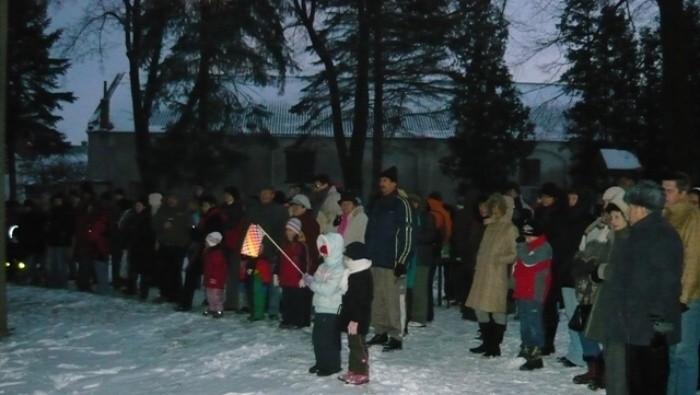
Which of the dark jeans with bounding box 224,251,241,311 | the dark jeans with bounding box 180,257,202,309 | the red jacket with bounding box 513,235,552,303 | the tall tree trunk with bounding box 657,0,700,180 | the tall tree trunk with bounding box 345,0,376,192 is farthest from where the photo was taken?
the tall tree trunk with bounding box 345,0,376,192

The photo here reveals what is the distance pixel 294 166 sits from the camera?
47062mm

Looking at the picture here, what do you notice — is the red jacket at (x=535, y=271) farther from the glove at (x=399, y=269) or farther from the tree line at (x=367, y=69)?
the tree line at (x=367, y=69)

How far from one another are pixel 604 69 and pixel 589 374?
15.6 m

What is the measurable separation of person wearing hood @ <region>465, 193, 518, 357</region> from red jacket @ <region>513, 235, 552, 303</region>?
36cm

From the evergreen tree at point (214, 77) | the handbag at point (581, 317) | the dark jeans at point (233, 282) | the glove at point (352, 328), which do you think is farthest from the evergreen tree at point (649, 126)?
the glove at point (352, 328)

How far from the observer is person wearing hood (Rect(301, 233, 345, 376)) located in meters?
9.55

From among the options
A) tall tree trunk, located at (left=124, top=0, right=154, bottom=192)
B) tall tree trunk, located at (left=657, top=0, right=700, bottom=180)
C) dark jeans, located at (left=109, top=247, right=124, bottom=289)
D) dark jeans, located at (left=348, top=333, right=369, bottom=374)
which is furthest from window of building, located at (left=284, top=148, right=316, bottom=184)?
dark jeans, located at (left=348, top=333, right=369, bottom=374)

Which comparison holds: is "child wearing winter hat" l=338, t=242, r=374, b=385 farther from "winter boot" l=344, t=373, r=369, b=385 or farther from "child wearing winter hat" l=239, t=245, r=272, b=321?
"child wearing winter hat" l=239, t=245, r=272, b=321

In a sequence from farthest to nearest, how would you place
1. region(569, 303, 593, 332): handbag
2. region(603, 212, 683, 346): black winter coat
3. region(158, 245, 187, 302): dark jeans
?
region(158, 245, 187, 302): dark jeans, region(569, 303, 593, 332): handbag, region(603, 212, 683, 346): black winter coat

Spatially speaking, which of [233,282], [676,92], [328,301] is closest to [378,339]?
[328,301]

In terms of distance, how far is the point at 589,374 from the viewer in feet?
31.7

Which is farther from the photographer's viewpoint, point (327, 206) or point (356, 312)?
point (327, 206)

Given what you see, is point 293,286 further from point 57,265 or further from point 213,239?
point 57,265

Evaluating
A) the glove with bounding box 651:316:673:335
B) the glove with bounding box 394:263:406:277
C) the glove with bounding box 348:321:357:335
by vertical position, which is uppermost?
the glove with bounding box 394:263:406:277
